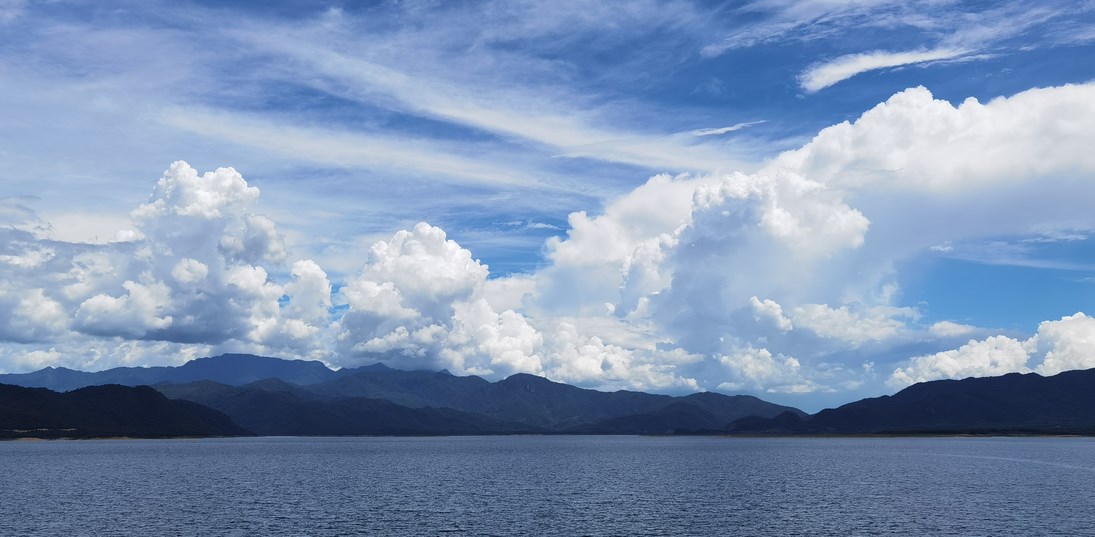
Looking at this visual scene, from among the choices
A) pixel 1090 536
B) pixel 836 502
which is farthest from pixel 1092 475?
pixel 1090 536

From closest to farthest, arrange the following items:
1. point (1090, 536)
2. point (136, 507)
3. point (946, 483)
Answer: point (1090, 536) < point (136, 507) < point (946, 483)

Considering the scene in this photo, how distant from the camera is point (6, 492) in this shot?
15500 centimetres

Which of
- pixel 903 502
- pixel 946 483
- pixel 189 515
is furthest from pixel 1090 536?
pixel 189 515

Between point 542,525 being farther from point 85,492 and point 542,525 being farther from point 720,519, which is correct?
point 85,492

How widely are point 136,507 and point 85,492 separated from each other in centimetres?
3381

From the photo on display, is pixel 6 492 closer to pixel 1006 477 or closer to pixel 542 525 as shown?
pixel 542 525

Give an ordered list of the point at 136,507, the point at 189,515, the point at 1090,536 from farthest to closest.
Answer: the point at 136,507 < the point at 189,515 < the point at 1090,536

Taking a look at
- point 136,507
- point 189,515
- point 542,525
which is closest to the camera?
point 542,525

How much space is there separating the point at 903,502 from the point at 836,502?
10.3 meters

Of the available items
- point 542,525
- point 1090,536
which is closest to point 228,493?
point 542,525

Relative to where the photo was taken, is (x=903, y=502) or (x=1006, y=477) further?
(x=1006, y=477)

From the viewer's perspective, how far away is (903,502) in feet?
442

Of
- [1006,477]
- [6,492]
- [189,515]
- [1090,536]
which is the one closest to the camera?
[1090,536]

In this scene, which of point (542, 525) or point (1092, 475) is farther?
point (1092, 475)
